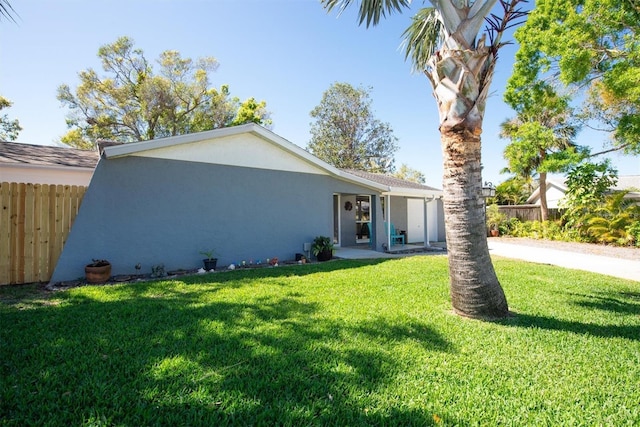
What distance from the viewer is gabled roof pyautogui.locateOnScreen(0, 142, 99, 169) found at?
9.79 meters

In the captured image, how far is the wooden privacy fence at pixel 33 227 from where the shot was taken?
694 cm

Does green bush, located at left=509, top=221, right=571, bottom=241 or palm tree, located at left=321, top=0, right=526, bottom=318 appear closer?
palm tree, located at left=321, top=0, right=526, bottom=318

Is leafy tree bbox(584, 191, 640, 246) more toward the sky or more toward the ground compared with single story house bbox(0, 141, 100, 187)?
more toward the ground

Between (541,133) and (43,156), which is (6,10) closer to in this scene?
(43,156)

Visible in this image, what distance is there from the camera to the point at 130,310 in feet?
16.2

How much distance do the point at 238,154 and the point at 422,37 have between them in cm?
611

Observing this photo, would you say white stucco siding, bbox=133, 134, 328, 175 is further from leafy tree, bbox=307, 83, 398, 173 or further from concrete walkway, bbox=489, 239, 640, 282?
leafy tree, bbox=307, 83, 398, 173

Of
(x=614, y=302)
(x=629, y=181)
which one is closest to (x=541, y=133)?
(x=614, y=302)

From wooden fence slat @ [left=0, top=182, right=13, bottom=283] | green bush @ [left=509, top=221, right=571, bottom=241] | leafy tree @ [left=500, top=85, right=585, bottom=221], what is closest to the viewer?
wooden fence slat @ [left=0, top=182, right=13, bottom=283]

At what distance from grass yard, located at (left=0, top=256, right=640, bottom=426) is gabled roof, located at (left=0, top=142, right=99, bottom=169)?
594 centimetres

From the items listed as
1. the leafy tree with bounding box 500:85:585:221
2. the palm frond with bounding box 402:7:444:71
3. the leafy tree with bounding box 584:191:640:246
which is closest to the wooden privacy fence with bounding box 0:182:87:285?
the palm frond with bounding box 402:7:444:71

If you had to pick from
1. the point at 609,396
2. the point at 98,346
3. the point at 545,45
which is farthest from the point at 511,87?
the point at 98,346

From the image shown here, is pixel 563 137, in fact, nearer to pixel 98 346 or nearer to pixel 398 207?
pixel 398 207

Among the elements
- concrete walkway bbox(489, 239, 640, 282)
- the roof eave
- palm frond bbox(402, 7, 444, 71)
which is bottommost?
concrete walkway bbox(489, 239, 640, 282)
